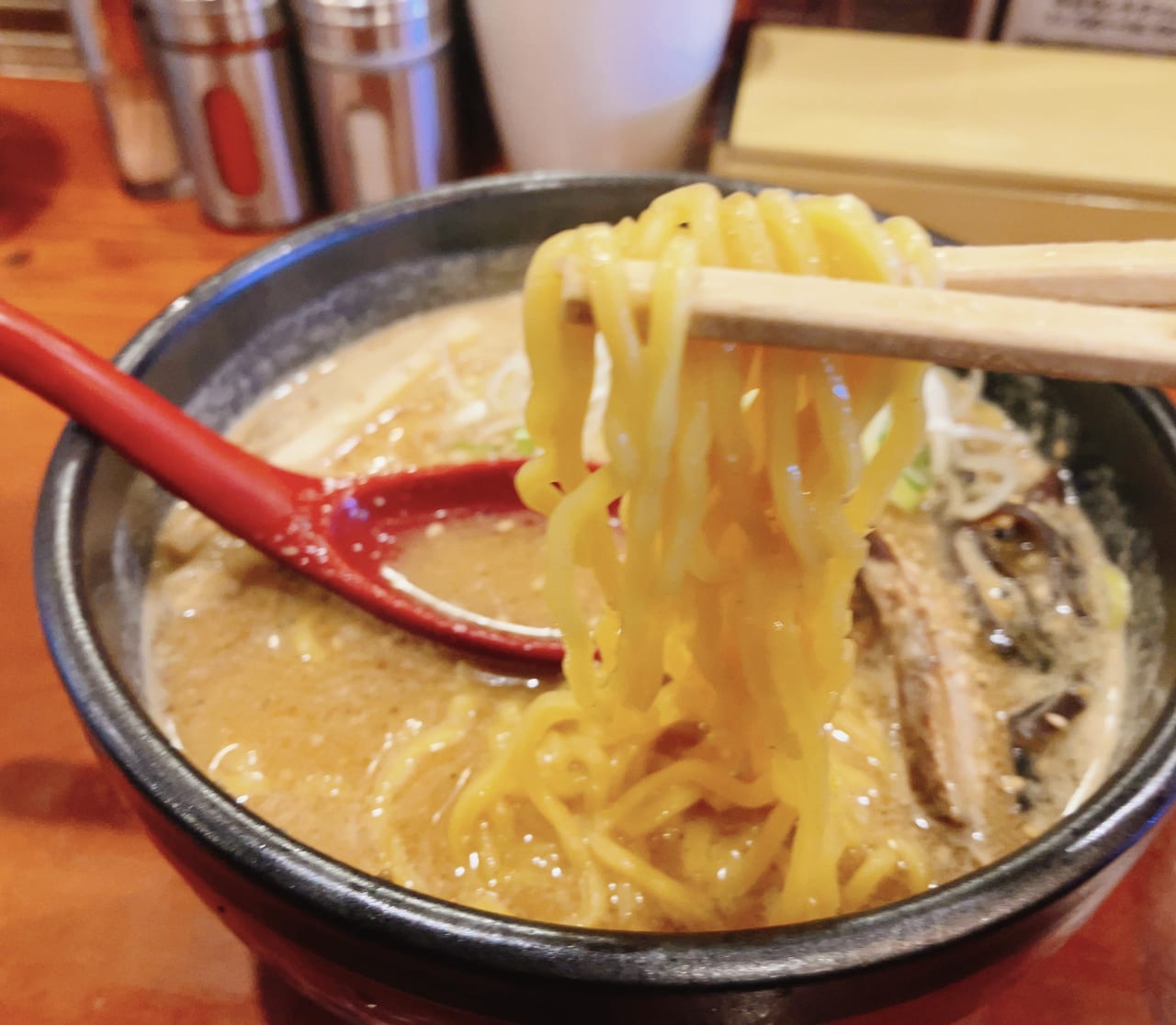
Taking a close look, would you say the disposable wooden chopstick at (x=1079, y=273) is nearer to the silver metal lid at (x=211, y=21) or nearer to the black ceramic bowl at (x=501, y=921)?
the black ceramic bowl at (x=501, y=921)

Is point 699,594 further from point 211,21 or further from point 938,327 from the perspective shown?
point 211,21

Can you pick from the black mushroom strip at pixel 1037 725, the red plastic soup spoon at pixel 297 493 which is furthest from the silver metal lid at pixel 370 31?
the black mushroom strip at pixel 1037 725

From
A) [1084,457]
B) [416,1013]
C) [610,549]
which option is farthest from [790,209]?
[1084,457]

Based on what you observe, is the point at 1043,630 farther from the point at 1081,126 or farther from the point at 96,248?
the point at 96,248

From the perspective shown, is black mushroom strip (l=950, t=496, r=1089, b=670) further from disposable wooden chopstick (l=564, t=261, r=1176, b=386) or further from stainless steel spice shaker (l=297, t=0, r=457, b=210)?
stainless steel spice shaker (l=297, t=0, r=457, b=210)

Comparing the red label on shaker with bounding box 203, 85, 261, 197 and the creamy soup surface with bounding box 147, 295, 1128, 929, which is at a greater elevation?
the red label on shaker with bounding box 203, 85, 261, 197

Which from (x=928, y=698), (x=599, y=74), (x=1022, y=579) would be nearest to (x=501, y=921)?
(x=928, y=698)

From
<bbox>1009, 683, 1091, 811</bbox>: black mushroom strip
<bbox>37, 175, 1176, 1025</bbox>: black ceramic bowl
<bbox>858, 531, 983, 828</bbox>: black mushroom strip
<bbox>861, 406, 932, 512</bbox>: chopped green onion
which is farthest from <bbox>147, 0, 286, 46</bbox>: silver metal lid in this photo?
<bbox>1009, 683, 1091, 811</bbox>: black mushroom strip
